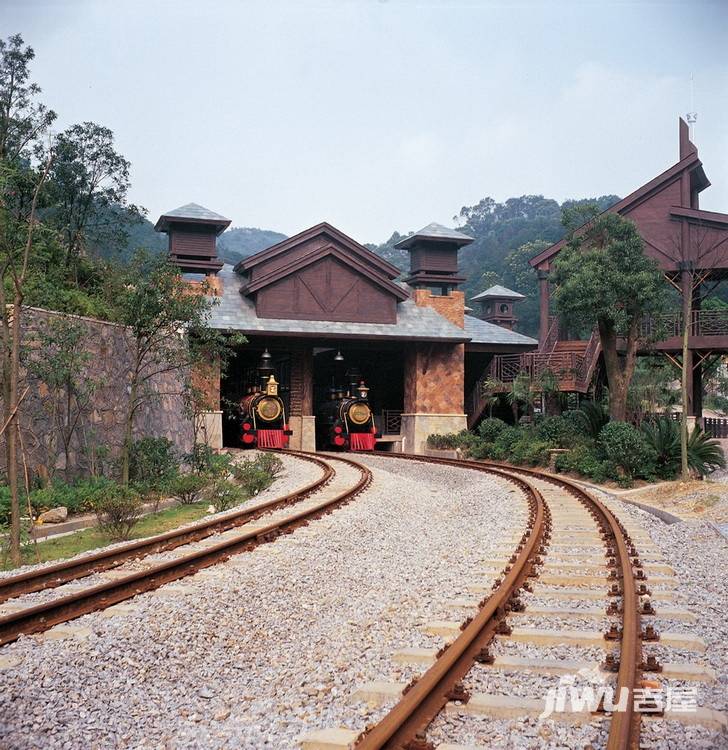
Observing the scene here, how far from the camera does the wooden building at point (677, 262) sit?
27.6m

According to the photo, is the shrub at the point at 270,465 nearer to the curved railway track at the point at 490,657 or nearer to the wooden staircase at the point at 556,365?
the curved railway track at the point at 490,657

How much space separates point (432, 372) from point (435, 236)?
605 centimetres

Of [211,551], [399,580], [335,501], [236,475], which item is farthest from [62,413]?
[399,580]

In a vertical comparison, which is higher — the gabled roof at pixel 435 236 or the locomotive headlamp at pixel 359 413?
the gabled roof at pixel 435 236

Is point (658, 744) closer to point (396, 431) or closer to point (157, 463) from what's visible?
point (157, 463)

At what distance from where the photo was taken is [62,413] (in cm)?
1578

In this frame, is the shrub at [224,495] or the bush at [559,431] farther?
the bush at [559,431]

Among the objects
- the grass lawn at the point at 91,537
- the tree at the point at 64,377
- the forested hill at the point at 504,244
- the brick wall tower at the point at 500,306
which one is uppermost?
the forested hill at the point at 504,244

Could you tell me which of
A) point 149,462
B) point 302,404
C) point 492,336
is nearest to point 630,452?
point 149,462

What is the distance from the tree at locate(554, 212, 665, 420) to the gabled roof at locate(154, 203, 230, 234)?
15318 mm

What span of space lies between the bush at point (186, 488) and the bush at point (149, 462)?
2.09 ft

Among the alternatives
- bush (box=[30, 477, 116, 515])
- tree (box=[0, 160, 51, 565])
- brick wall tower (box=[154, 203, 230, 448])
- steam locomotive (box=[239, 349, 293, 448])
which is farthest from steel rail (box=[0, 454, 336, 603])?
brick wall tower (box=[154, 203, 230, 448])

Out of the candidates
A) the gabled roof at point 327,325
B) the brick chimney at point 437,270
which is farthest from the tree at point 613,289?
the brick chimney at point 437,270

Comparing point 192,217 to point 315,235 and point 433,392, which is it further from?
point 433,392
